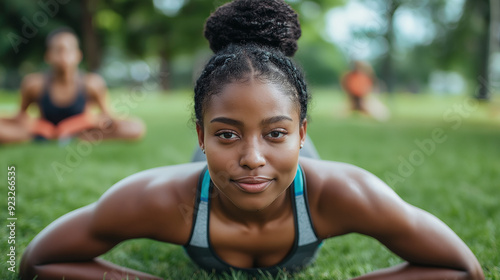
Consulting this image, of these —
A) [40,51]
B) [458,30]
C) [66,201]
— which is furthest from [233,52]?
[40,51]

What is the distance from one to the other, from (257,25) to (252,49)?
0.13 meters

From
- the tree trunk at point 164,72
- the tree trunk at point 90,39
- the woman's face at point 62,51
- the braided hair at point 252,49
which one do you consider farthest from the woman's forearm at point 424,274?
the tree trunk at point 164,72

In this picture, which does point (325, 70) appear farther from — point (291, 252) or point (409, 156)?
point (291, 252)

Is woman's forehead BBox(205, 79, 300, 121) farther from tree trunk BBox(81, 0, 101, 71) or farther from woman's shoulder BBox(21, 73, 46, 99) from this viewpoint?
tree trunk BBox(81, 0, 101, 71)

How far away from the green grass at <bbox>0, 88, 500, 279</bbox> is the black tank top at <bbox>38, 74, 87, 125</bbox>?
708 mm

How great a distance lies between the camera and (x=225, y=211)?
2049 millimetres

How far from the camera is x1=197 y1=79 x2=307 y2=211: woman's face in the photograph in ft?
5.48

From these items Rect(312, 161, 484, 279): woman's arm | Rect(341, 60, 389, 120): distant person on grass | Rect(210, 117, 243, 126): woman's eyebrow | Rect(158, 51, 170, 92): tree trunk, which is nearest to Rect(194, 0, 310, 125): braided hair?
Rect(210, 117, 243, 126): woman's eyebrow

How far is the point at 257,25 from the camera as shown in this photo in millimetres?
1860

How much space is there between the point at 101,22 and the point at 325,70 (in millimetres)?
27460

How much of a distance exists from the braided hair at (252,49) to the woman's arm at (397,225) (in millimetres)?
414

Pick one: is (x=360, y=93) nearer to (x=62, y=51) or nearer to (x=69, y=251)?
(x=62, y=51)

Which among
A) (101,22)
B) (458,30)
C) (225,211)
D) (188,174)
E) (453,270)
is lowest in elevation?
(453,270)

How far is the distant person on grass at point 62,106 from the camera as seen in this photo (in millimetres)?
6734
